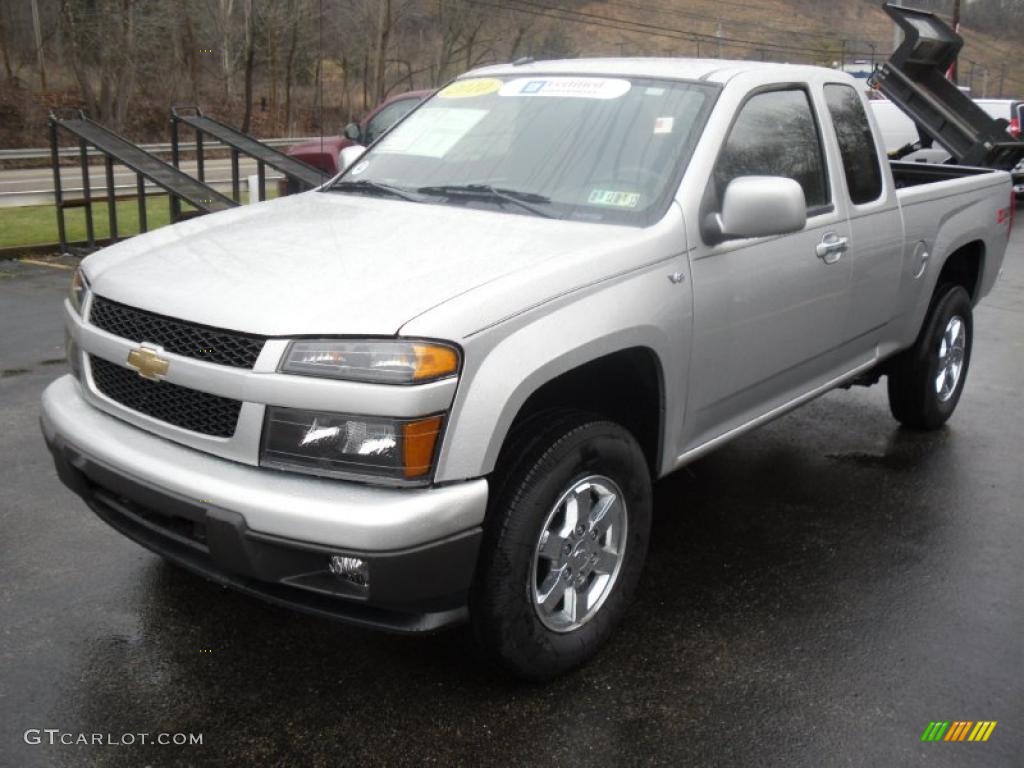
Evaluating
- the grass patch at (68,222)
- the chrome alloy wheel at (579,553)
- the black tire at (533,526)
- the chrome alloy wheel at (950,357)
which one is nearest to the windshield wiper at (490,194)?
the black tire at (533,526)

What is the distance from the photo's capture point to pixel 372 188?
4164 mm

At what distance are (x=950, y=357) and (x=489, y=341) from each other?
3998mm

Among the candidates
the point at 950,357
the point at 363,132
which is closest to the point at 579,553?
the point at 950,357

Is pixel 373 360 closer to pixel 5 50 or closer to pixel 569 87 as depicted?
pixel 569 87

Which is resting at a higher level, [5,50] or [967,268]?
[967,268]

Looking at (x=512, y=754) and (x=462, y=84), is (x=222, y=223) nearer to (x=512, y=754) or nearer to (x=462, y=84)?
(x=462, y=84)

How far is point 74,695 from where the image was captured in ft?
10.1

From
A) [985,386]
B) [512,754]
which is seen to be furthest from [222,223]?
[985,386]

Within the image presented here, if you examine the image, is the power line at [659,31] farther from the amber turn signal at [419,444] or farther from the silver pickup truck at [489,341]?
the amber turn signal at [419,444]

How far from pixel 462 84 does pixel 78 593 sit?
2663 mm

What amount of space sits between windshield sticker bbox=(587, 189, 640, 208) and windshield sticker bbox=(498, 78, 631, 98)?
0.56m

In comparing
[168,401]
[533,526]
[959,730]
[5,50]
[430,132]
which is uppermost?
[430,132]

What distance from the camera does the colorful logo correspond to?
2994mm

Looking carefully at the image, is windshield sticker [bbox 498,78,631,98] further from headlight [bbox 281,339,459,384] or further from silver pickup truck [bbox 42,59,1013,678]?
headlight [bbox 281,339,459,384]
